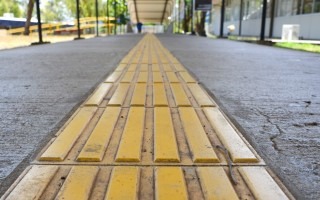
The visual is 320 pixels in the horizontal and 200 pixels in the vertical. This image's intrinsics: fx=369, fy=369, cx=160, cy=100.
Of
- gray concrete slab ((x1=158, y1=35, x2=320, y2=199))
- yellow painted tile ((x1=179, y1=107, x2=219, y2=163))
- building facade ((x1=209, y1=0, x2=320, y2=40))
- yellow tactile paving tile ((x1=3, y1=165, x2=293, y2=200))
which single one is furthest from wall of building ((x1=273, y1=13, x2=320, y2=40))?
yellow tactile paving tile ((x1=3, y1=165, x2=293, y2=200))

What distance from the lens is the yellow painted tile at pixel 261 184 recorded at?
1.41 meters

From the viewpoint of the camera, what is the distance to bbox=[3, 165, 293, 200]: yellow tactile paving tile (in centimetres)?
139

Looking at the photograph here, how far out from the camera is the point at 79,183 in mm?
1479

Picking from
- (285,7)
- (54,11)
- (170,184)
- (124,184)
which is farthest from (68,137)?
(54,11)

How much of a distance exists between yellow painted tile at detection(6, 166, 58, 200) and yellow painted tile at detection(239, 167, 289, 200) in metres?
0.82

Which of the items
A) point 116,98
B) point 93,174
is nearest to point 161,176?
point 93,174

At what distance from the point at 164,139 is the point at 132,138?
17 cm

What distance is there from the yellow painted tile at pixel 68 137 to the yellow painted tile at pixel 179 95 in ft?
2.19

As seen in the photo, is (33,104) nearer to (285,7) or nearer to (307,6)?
(307,6)

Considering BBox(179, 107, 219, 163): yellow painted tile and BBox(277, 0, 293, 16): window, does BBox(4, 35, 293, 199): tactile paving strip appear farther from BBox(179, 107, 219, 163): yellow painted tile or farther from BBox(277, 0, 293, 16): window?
BBox(277, 0, 293, 16): window

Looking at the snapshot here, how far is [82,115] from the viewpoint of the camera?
8.16ft

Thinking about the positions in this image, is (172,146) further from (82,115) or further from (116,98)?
(116,98)

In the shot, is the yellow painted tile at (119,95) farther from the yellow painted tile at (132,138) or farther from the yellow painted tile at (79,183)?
the yellow painted tile at (79,183)

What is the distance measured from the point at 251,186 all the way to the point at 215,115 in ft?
3.47
